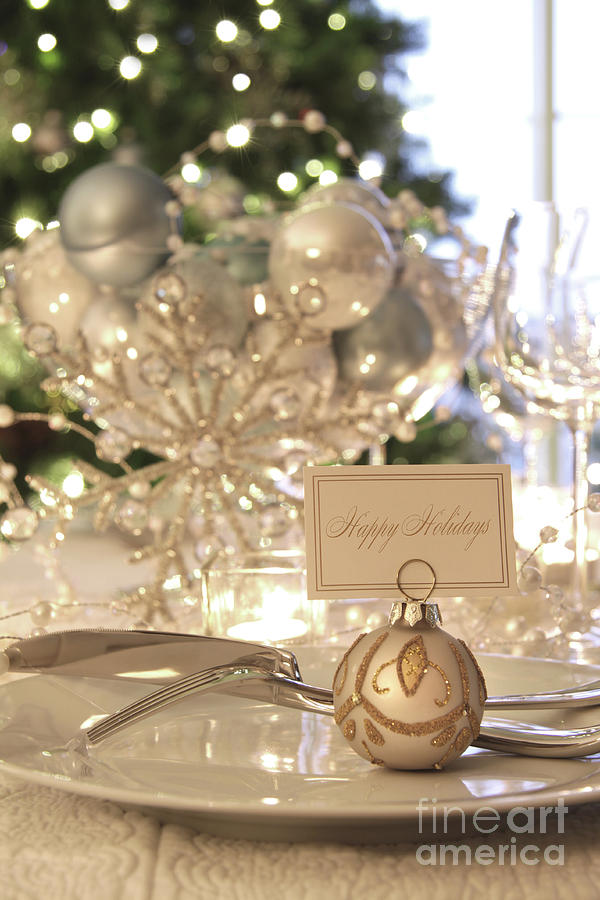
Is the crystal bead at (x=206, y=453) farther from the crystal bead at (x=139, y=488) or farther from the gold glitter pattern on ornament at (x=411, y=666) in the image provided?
the gold glitter pattern on ornament at (x=411, y=666)

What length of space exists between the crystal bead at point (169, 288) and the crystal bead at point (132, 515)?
0.14 meters

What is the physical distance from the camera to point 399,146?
7.11 ft

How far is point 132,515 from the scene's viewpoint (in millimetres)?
680

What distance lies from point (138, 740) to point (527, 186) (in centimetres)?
306

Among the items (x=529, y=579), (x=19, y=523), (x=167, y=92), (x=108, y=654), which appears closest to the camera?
(x=108, y=654)

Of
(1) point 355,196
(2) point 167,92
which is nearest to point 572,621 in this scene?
(1) point 355,196

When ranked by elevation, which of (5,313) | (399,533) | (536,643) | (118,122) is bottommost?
(536,643)

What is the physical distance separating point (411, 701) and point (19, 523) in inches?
14.9

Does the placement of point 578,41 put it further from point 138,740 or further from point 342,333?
point 138,740

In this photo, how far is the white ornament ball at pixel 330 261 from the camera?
2.25ft

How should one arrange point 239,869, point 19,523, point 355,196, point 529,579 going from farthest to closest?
point 355,196 < point 19,523 < point 529,579 < point 239,869

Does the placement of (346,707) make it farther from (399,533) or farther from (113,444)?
(113,444)

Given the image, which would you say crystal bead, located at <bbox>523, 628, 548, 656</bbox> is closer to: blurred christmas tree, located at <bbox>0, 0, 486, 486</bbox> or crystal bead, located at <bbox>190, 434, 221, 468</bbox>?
crystal bead, located at <bbox>190, 434, 221, 468</bbox>

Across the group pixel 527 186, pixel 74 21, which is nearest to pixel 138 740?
pixel 74 21
